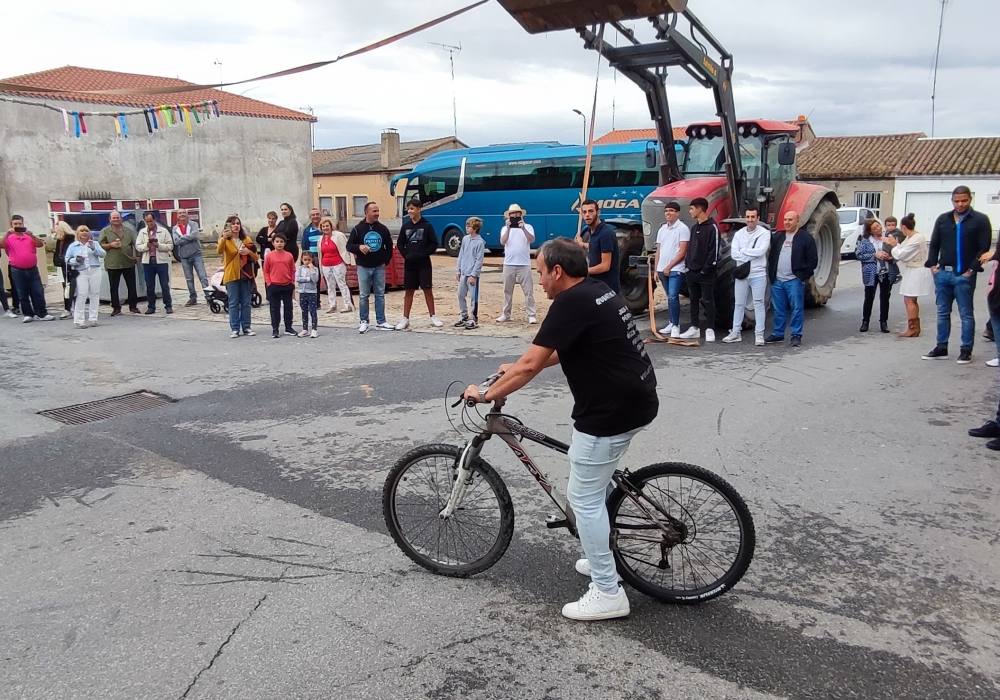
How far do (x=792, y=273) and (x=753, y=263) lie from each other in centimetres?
49

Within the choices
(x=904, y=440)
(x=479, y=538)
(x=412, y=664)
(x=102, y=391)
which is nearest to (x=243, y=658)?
(x=412, y=664)

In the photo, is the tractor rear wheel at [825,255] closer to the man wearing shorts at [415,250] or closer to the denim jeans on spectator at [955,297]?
the denim jeans on spectator at [955,297]

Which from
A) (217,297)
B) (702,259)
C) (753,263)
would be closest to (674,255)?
(702,259)

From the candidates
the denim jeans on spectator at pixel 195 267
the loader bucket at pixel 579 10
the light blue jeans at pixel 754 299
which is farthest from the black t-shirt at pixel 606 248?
the denim jeans on spectator at pixel 195 267

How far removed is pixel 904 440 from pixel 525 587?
374cm

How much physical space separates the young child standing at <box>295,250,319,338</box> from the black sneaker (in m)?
8.24

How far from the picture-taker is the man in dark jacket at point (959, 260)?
27.8 ft

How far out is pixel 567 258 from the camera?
3.56 metres

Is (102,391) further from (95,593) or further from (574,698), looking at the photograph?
(574,698)

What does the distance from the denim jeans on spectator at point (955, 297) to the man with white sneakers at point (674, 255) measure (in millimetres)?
2905

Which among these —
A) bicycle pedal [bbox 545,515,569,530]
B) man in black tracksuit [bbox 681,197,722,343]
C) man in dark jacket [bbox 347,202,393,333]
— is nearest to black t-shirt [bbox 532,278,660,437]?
bicycle pedal [bbox 545,515,569,530]

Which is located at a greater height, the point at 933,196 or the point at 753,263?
the point at 933,196

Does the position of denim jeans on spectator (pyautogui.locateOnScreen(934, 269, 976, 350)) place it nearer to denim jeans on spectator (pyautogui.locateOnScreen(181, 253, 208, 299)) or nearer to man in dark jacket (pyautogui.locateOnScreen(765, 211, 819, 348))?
man in dark jacket (pyautogui.locateOnScreen(765, 211, 819, 348))

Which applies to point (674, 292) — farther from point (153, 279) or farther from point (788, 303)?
point (153, 279)
